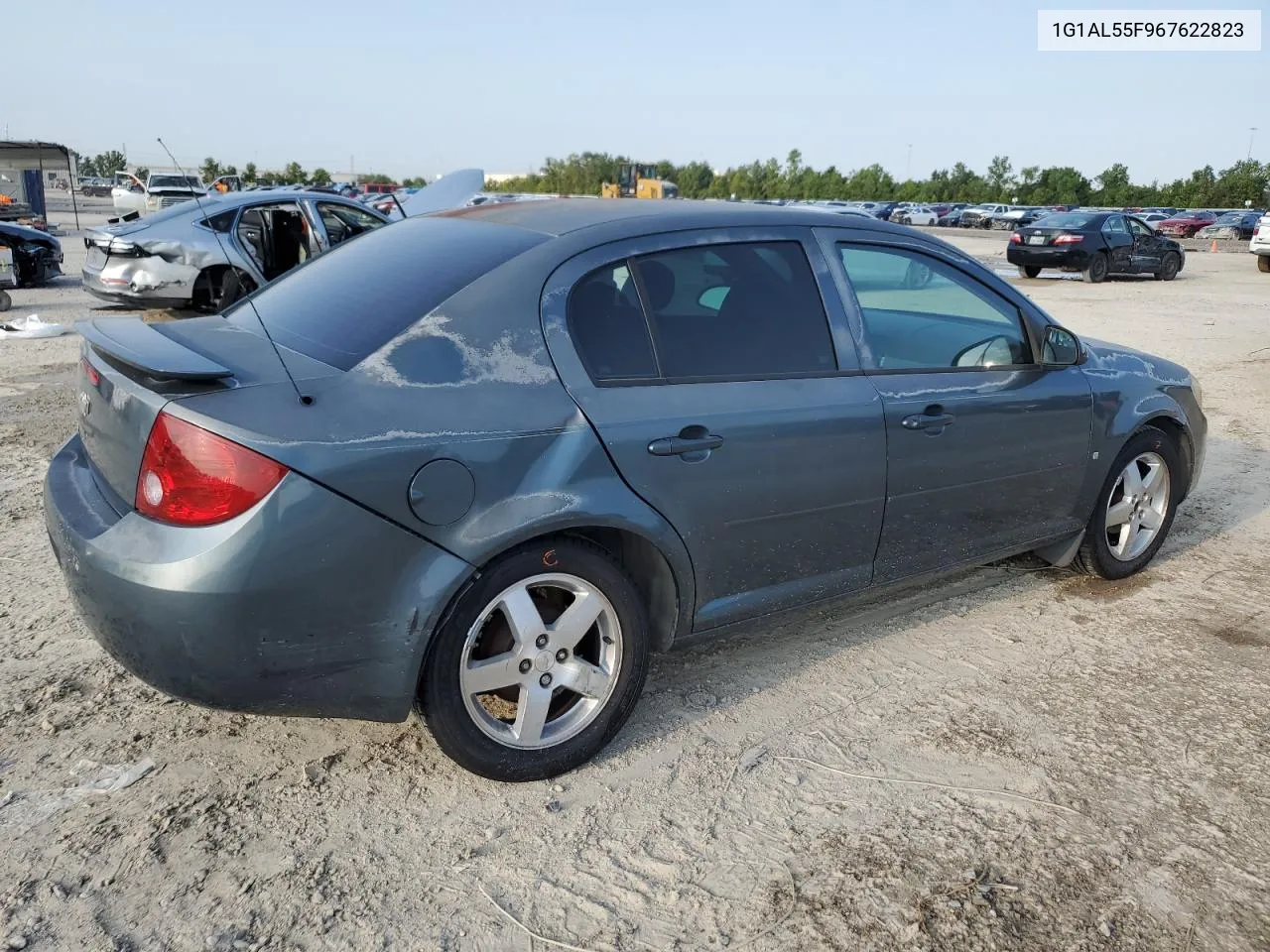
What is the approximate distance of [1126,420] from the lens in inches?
174

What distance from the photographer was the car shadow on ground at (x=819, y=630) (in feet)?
11.3

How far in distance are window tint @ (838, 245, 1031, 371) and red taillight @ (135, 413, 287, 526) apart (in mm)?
2086

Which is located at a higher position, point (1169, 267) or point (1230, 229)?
point (1169, 267)

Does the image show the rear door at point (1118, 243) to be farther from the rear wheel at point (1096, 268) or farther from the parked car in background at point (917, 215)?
the parked car in background at point (917, 215)

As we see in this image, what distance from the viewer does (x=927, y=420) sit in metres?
3.63

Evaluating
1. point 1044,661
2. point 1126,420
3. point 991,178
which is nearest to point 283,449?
point 1044,661

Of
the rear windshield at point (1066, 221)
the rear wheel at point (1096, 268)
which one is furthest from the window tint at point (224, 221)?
the rear wheel at point (1096, 268)

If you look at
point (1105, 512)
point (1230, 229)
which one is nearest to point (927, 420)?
point (1105, 512)

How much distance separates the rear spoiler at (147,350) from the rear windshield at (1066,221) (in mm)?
21251

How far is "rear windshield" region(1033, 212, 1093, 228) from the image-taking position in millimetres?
21344

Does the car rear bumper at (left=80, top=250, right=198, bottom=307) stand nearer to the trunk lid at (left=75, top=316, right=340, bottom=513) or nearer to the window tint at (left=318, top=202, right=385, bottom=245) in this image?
the window tint at (left=318, top=202, right=385, bottom=245)

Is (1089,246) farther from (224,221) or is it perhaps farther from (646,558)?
(646,558)

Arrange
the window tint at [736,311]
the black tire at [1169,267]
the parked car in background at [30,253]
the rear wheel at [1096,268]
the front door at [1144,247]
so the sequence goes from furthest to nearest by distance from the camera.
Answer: the black tire at [1169,267] < the front door at [1144,247] < the rear wheel at [1096,268] < the parked car in background at [30,253] < the window tint at [736,311]

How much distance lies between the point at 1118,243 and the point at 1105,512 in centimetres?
1922
